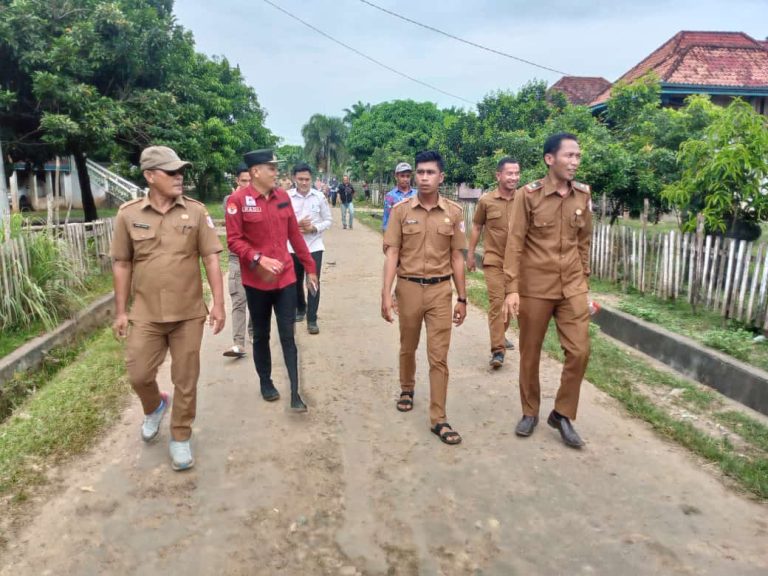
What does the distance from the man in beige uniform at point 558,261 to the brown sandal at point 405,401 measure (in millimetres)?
1109

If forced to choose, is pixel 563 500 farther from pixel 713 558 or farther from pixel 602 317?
pixel 602 317

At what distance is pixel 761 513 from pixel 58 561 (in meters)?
3.47

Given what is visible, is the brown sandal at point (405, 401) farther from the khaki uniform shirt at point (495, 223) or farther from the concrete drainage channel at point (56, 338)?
the concrete drainage channel at point (56, 338)

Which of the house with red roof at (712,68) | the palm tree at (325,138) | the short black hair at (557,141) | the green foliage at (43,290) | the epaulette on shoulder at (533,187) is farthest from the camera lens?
the palm tree at (325,138)

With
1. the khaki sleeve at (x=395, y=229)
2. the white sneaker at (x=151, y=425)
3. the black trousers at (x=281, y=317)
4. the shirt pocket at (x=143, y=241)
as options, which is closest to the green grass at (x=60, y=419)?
the white sneaker at (x=151, y=425)

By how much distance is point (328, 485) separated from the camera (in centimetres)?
341

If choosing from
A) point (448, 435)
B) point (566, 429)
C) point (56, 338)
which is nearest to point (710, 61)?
point (566, 429)

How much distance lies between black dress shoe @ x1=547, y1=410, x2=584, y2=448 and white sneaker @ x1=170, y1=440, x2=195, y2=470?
2.38m

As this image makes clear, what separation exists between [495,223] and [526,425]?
87.3 inches

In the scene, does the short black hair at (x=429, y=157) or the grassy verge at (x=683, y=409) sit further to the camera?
the short black hair at (x=429, y=157)

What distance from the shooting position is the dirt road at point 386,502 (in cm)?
274

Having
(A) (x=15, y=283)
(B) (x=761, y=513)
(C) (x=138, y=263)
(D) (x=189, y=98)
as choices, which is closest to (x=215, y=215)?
(D) (x=189, y=98)

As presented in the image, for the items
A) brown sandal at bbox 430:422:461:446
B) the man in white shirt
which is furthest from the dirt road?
the man in white shirt

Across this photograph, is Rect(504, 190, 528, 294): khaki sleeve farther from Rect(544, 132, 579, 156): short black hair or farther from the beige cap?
the beige cap
